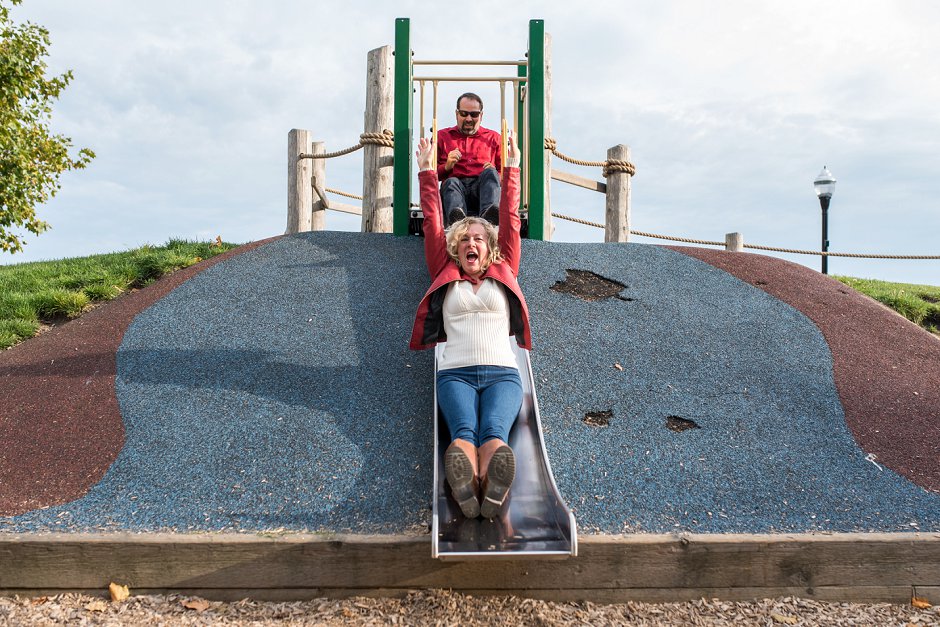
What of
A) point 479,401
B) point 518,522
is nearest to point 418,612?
point 518,522

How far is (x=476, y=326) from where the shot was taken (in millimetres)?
3881

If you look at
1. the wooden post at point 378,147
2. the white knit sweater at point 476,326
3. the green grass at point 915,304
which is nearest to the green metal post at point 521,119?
the wooden post at point 378,147

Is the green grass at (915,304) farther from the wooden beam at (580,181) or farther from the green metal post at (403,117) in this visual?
the green metal post at (403,117)

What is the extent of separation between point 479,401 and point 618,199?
585 centimetres

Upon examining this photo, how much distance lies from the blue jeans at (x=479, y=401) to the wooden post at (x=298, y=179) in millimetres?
5755

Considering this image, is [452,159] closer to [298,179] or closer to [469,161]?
[469,161]

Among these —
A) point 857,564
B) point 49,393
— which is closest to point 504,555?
point 857,564

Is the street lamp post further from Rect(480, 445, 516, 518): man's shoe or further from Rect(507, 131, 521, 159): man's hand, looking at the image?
Rect(480, 445, 516, 518): man's shoe

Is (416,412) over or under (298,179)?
under

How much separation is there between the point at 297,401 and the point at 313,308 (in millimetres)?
1530

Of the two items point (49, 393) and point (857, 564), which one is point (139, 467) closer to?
point (49, 393)

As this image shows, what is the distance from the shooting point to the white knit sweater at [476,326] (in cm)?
378

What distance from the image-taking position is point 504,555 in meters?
2.88

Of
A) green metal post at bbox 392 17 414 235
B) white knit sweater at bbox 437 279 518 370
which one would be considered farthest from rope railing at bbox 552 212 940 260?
white knit sweater at bbox 437 279 518 370
